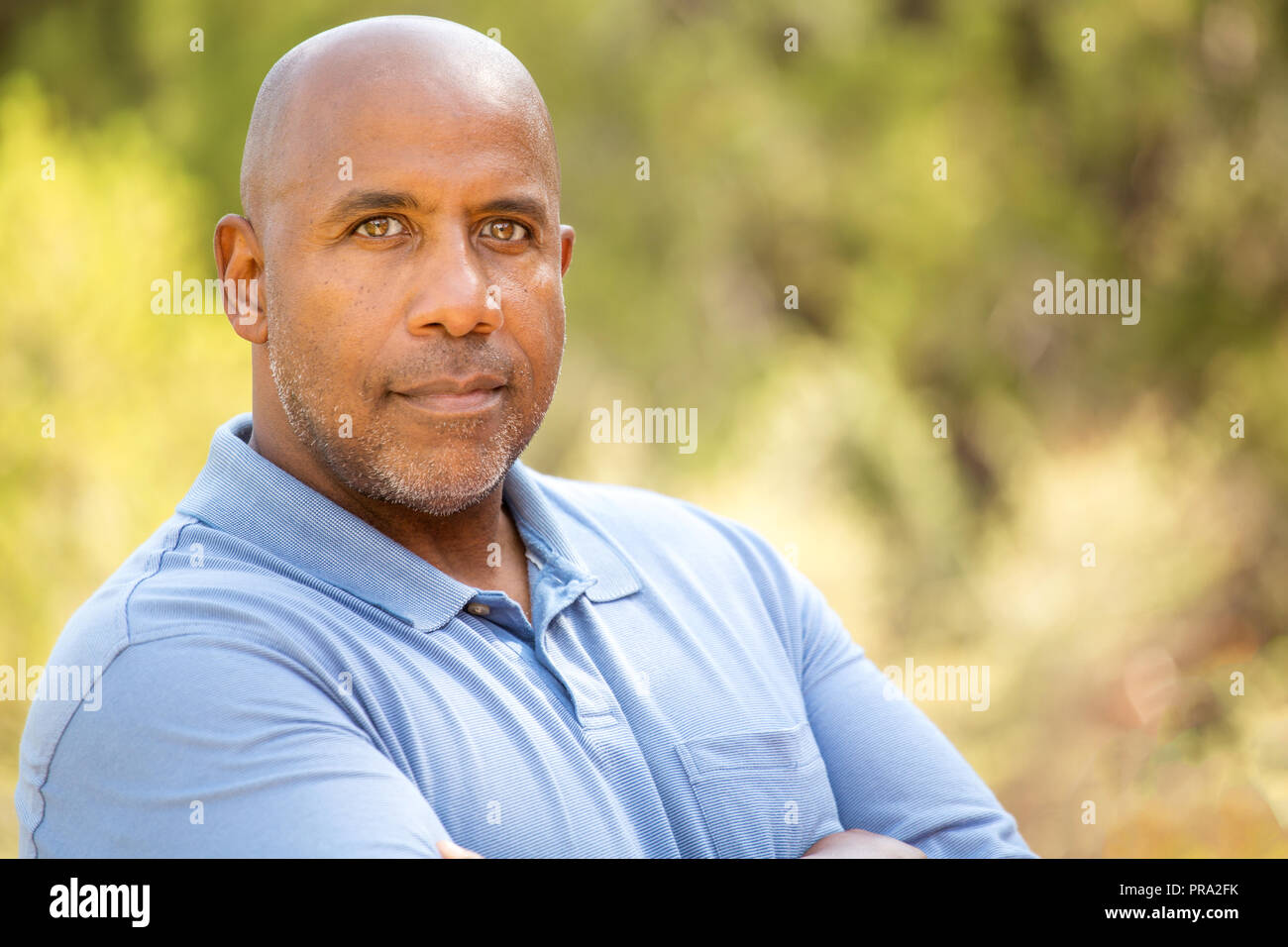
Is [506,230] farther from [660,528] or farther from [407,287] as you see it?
[660,528]

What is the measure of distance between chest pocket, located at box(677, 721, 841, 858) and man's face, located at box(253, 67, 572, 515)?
391mm

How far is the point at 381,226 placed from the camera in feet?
4.42

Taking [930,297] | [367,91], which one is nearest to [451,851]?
[367,91]

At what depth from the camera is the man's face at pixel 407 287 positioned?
4.36 feet

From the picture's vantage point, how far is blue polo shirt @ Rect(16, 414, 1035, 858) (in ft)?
3.64

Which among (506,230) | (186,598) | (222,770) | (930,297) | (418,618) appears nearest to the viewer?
(222,770)

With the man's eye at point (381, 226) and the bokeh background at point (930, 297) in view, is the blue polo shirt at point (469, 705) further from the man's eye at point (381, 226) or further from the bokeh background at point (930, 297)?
the bokeh background at point (930, 297)

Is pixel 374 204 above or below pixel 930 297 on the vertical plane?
below

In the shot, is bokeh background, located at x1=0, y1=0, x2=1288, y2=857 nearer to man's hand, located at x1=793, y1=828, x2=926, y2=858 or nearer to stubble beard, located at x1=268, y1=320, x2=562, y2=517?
stubble beard, located at x1=268, y1=320, x2=562, y2=517

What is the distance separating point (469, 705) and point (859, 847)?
1.54 feet

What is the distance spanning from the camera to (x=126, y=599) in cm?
121

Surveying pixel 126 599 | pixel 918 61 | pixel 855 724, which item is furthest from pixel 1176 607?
pixel 126 599

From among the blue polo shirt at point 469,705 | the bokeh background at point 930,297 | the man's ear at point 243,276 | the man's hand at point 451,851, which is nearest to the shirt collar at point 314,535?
the blue polo shirt at point 469,705

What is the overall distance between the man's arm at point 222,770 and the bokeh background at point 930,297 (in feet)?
7.49
